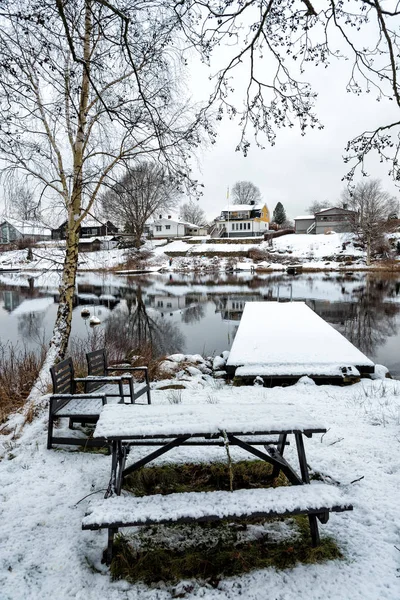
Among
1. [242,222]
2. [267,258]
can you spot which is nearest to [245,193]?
[242,222]

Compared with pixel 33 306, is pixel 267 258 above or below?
above

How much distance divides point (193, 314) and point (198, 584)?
56.1 ft

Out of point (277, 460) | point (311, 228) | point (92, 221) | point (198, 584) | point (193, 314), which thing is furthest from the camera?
point (311, 228)

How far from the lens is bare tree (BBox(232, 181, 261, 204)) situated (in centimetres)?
8519

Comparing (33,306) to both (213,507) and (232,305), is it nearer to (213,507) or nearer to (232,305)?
(232,305)

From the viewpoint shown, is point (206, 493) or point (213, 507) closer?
point (213, 507)

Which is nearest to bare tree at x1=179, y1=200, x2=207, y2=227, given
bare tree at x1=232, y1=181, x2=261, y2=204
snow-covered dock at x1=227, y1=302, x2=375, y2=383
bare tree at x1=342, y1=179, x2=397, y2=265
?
bare tree at x1=232, y1=181, x2=261, y2=204

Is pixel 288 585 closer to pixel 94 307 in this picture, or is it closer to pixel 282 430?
pixel 282 430

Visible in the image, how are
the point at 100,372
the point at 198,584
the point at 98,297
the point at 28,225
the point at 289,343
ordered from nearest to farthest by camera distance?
the point at 198,584 → the point at 100,372 → the point at 28,225 → the point at 289,343 → the point at 98,297

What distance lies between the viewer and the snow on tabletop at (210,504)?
2.25 meters

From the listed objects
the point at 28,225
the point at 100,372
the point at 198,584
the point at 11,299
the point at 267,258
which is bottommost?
the point at 198,584

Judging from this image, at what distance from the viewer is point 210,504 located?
2.38m

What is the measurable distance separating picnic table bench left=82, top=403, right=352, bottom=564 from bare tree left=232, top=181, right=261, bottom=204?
282ft

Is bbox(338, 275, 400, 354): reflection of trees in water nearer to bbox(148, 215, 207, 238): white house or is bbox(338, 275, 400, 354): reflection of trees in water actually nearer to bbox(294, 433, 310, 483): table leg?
bbox(294, 433, 310, 483): table leg
